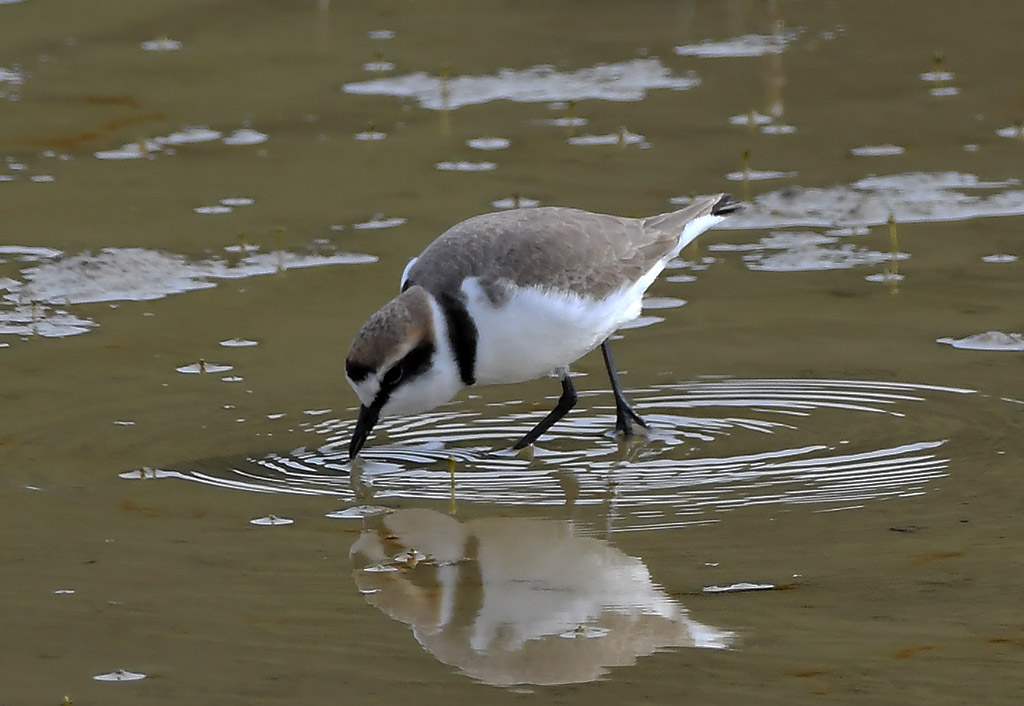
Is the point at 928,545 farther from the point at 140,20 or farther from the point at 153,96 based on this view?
the point at 140,20

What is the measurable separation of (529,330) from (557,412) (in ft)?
1.92

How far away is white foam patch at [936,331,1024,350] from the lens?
6.80 m

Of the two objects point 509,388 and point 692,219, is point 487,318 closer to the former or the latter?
point 509,388

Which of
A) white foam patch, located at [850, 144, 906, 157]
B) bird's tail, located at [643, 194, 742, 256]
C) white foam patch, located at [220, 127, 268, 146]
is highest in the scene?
bird's tail, located at [643, 194, 742, 256]

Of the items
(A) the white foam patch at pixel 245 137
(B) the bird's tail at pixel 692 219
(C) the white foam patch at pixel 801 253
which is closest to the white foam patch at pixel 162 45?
(A) the white foam patch at pixel 245 137

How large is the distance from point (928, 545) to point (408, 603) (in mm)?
1511

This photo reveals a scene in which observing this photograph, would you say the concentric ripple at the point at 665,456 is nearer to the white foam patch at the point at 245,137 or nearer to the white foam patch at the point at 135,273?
the white foam patch at the point at 135,273

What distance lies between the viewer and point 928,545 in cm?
488

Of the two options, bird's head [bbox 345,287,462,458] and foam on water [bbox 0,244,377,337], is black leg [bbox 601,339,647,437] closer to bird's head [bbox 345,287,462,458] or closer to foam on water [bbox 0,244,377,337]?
bird's head [bbox 345,287,462,458]

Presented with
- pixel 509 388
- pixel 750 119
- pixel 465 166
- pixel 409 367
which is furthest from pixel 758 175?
pixel 409 367

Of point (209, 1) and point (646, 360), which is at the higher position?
point (209, 1)

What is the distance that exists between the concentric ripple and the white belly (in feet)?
1.09

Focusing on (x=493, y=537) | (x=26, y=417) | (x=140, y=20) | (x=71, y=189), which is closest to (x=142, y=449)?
(x=26, y=417)


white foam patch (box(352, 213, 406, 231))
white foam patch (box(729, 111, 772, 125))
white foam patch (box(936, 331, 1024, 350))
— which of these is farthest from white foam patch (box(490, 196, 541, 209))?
white foam patch (box(936, 331, 1024, 350))
